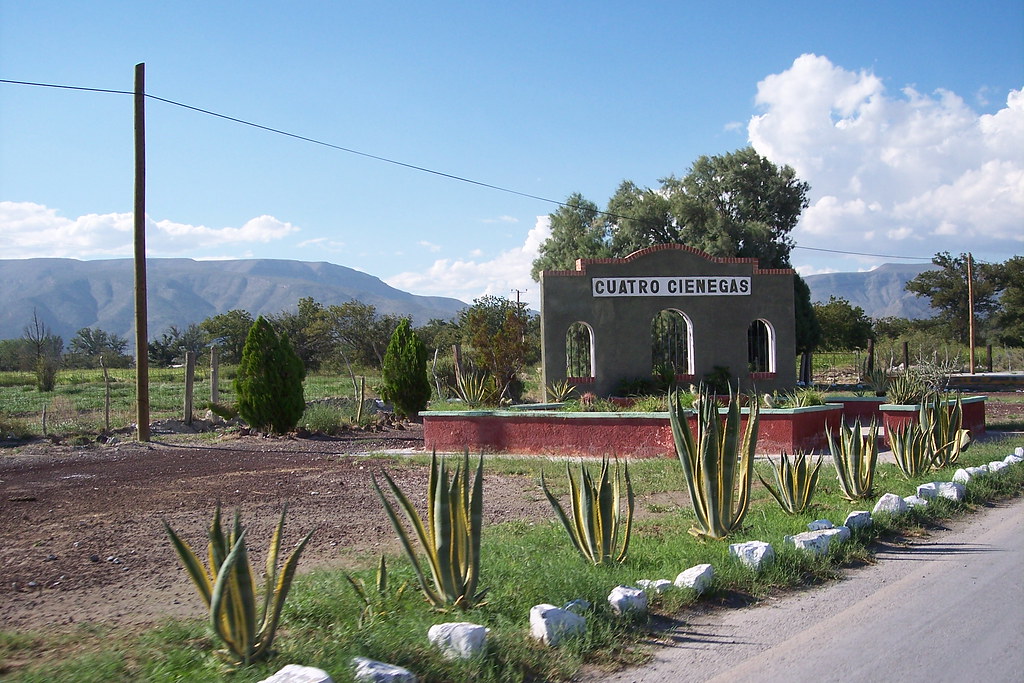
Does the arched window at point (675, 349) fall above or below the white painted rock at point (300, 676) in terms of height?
above

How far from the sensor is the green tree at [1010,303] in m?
57.8

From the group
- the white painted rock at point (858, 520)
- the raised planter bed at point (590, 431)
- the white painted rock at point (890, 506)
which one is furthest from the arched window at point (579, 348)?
the white painted rock at point (858, 520)

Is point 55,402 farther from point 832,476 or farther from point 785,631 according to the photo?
point 785,631

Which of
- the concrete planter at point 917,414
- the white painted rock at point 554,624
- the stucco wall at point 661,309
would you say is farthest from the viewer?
the stucco wall at point 661,309

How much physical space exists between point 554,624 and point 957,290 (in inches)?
2645

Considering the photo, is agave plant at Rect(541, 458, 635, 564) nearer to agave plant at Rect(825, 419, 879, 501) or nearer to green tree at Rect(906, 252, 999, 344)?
agave plant at Rect(825, 419, 879, 501)

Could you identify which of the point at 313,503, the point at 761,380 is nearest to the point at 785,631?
the point at 313,503

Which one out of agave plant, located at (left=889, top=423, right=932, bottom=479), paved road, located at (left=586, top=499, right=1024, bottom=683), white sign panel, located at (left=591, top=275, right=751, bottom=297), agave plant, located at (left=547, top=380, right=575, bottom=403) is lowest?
paved road, located at (left=586, top=499, right=1024, bottom=683)

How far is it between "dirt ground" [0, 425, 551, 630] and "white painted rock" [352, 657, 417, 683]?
1900 mm

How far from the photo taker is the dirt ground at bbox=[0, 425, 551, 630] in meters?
6.31

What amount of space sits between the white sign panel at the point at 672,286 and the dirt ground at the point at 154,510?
201 inches

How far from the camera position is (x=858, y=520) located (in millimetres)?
7832

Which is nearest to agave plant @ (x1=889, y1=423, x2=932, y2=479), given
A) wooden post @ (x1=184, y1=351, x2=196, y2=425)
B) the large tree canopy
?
wooden post @ (x1=184, y1=351, x2=196, y2=425)

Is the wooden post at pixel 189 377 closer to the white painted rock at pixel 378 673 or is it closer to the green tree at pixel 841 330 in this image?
the white painted rock at pixel 378 673
